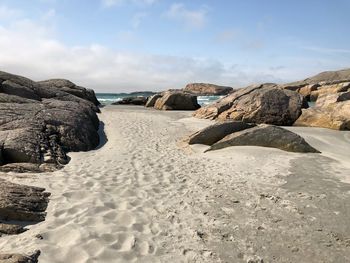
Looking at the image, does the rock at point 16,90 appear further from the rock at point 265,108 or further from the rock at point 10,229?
the rock at point 10,229

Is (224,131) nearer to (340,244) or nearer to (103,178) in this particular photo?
(103,178)

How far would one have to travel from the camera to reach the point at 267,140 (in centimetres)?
1051

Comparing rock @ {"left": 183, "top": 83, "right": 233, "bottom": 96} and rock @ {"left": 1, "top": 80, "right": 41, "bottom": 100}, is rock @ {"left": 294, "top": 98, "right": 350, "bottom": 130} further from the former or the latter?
rock @ {"left": 183, "top": 83, "right": 233, "bottom": 96}

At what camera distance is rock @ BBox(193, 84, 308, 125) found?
53.2 ft

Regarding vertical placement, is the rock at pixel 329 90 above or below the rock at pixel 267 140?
above

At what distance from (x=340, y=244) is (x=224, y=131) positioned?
22.0 feet

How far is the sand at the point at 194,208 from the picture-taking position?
14.5 feet

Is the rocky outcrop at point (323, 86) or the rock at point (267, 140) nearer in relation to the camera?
the rock at point (267, 140)

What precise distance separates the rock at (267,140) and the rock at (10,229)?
6660mm

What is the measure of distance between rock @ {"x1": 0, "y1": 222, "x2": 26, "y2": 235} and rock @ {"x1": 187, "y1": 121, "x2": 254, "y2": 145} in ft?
23.5

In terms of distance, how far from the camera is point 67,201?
18.8 ft

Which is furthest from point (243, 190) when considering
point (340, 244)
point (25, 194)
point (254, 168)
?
point (25, 194)

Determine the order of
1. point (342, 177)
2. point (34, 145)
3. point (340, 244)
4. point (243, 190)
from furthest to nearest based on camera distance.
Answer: point (34, 145)
point (342, 177)
point (243, 190)
point (340, 244)

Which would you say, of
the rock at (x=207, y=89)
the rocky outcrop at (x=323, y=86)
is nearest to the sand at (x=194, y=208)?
the rocky outcrop at (x=323, y=86)
